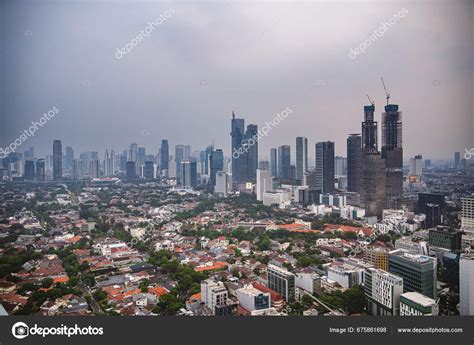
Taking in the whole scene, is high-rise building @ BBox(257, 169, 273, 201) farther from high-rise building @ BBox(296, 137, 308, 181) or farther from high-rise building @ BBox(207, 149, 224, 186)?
high-rise building @ BBox(207, 149, 224, 186)

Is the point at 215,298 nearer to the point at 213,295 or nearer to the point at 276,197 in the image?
the point at 213,295

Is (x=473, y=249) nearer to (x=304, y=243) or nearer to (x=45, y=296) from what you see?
(x=304, y=243)

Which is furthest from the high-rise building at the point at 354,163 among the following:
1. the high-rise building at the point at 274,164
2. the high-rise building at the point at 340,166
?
the high-rise building at the point at 274,164

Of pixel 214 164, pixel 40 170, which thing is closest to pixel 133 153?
pixel 40 170

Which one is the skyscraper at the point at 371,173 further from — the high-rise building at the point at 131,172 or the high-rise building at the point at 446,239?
the high-rise building at the point at 131,172

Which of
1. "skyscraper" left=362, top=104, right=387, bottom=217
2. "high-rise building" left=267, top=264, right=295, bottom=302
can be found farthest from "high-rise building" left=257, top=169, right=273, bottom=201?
"high-rise building" left=267, top=264, right=295, bottom=302

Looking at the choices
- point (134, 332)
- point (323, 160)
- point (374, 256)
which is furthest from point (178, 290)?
point (323, 160)
